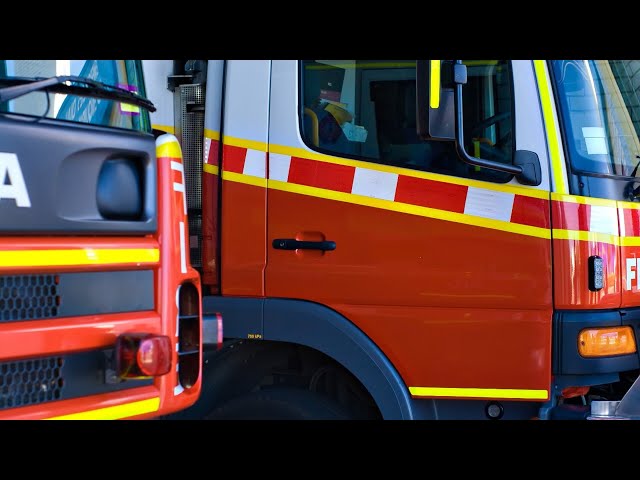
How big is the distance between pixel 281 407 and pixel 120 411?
3.24 feet

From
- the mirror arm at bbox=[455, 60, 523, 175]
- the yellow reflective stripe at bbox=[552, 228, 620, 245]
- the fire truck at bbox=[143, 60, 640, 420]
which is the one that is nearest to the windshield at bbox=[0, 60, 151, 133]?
the fire truck at bbox=[143, 60, 640, 420]

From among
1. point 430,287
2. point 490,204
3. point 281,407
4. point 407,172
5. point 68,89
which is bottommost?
point 281,407

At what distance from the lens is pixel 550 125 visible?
3.31 meters

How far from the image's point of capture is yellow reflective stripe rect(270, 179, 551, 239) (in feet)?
10.7

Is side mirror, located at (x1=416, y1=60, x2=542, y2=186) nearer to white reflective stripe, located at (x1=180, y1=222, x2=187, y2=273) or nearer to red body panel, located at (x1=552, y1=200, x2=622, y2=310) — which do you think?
red body panel, located at (x1=552, y1=200, x2=622, y2=310)

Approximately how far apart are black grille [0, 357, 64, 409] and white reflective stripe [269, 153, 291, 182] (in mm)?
1308

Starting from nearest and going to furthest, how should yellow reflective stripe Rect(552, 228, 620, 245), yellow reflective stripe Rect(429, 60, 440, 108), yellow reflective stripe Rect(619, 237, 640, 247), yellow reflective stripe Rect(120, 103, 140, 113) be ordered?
yellow reflective stripe Rect(120, 103, 140, 113) → yellow reflective stripe Rect(429, 60, 440, 108) → yellow reflective stripe Rect(552, 228, 620, 245) → yellow reflective stripe Rect(619, 237, 640, 247)

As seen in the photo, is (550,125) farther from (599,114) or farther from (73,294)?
(73,294)

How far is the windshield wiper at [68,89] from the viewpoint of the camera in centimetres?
248

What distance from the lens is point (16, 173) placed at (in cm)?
236

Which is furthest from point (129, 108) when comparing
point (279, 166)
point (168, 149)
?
point (279, 166)

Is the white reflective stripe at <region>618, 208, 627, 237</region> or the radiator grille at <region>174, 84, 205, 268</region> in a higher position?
the radiator grille at <region>174, 84, 205, 268</region>

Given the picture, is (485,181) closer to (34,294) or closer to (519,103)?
(519,103)

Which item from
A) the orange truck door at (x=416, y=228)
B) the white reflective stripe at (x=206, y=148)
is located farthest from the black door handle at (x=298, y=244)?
the white reflective stripe at (x=206, y=148)
